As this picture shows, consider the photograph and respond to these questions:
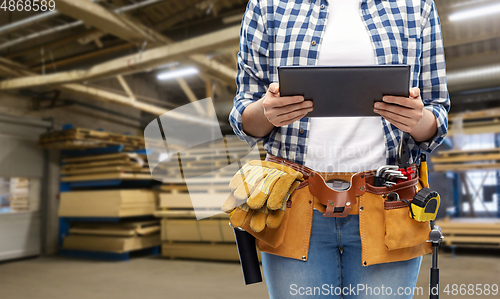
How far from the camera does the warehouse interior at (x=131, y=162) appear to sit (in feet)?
16.4

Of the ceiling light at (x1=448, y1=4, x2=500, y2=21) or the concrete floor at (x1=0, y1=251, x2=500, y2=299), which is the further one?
the ceiling light at (x1=448, y1=4, x2=500, y2=21)

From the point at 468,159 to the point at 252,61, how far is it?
6.20m

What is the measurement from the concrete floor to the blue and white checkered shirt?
3.49m

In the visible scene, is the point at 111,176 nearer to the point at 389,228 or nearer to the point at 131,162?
the point at 131,162

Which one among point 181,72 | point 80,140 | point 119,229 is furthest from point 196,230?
point 181,72

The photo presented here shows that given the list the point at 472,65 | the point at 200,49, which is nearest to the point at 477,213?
the point at 472,65

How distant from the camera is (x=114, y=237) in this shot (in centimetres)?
650

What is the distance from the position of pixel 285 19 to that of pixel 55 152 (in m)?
7.82

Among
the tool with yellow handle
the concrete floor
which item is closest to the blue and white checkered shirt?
the tool with yellow handle

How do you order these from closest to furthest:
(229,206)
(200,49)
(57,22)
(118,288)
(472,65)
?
(229,206), (118,288), (200,49), (57,22), (472,65)

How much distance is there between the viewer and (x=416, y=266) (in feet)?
2.65

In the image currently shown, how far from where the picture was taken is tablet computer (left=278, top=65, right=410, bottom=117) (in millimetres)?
624

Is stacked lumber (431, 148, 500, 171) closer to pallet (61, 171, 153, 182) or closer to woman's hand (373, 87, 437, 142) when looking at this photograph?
pallet (61, 171, 153, 182)

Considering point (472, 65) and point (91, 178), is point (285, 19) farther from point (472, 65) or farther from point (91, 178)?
point (472, 65)
